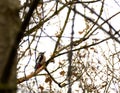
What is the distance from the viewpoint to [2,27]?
61 cm

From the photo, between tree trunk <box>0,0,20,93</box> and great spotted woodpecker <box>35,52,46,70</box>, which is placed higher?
great spotted woodpecker <box>35,52,46,70</box>

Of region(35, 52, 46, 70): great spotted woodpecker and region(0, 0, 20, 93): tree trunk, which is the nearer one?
region(0, 0, 20, 93): tree trunk

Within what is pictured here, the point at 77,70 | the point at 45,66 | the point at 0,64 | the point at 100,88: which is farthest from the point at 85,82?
the point at 0,64

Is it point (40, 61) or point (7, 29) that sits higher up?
point (40, 61)

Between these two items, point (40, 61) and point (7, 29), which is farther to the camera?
point (40, 61)

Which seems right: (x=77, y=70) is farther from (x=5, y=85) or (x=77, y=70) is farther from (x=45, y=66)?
(x=5, y=85)

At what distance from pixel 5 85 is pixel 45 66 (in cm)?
220

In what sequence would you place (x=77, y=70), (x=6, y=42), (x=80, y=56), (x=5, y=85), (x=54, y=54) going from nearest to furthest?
(x=5, y=85) → (x=6, y=42) → (x=54, y=54) → (x=77, y=70) → (x=80, y=56)

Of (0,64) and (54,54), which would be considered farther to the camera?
(54,54)

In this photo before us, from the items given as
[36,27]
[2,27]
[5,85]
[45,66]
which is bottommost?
[5,85]

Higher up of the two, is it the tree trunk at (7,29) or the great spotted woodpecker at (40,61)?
the great spotted woodpecker at (40,61)

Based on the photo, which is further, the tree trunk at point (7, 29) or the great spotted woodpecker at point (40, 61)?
the great spotted woodpecker at point (40, 61)

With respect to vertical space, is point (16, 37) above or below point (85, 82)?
below

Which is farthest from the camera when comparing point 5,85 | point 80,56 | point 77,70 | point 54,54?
point 80,56
